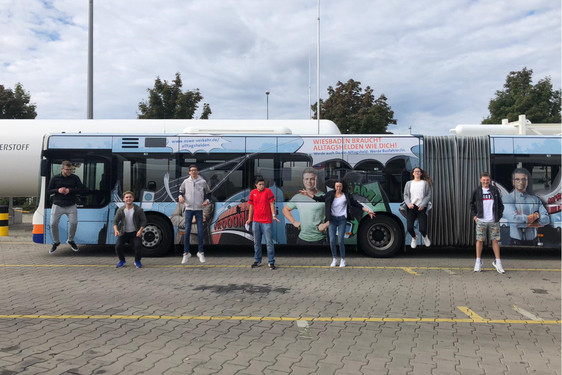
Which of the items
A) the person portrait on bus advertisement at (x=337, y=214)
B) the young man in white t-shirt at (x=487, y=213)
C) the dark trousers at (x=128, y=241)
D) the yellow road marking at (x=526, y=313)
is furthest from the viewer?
the person portrait on bus advertisement at (x=337, y=214)

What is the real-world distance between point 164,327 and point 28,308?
1982 mm

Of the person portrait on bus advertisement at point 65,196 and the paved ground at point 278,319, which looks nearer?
the paved ground at point 278,319

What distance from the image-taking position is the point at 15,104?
26219mm

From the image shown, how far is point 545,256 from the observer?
33.1ft

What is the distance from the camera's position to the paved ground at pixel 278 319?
3.91m

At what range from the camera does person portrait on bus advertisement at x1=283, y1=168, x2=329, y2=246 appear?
955 cm

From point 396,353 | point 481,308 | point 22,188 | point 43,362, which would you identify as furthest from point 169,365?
point 22,188

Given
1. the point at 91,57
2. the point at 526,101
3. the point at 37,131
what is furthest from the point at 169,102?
the point at 526,101

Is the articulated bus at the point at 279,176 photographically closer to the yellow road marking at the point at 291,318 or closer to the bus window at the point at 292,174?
the bus window at the point at 292,174

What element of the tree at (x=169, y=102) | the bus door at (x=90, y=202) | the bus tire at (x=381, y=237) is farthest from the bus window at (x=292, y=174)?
the tree at (x=169, y=102)

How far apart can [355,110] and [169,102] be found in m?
12.5

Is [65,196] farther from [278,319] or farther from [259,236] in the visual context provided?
[278,319]

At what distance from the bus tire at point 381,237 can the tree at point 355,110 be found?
1908cm

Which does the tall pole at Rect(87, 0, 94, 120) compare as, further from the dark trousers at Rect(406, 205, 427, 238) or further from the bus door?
the dark trousers at Rect(406, 205, 427, 238)
